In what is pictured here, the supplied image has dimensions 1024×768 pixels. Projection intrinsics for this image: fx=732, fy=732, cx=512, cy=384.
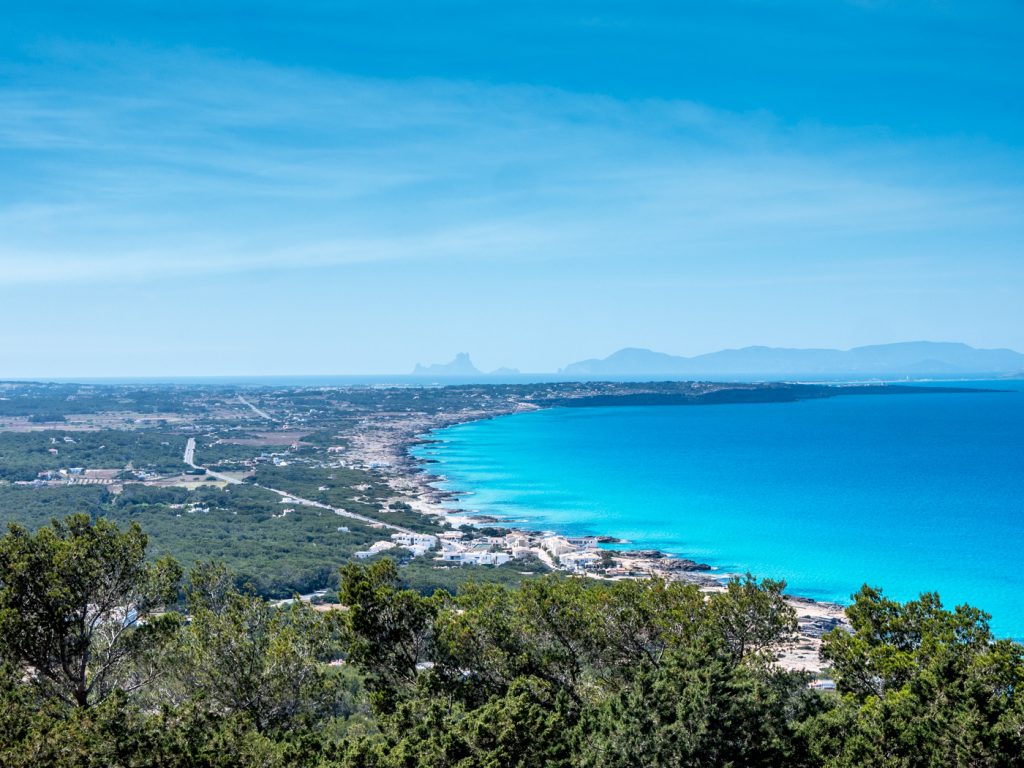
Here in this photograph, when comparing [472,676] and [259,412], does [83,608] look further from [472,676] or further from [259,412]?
[259,412]

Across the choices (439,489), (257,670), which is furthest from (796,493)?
(257,670)

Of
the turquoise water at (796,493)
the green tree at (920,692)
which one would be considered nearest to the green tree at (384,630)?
the green tree at (920,692)

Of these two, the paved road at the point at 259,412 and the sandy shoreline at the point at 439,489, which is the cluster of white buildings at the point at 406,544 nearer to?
the sandy shoreline at the point at 439,489

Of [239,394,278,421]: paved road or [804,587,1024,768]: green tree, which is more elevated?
[804,587,1024,768]: green tree

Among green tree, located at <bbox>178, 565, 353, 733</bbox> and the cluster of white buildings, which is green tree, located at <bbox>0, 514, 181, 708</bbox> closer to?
green tree, located at <bbox>178, 565, 353, 733</bbox>

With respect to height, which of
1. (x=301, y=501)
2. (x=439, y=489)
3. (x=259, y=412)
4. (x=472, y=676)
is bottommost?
(x=301, y=501)

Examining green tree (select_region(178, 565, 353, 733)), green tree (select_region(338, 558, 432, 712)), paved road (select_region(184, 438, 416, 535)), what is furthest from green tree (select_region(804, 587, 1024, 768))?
paved road (select_region(184, 438, 416, 535))
